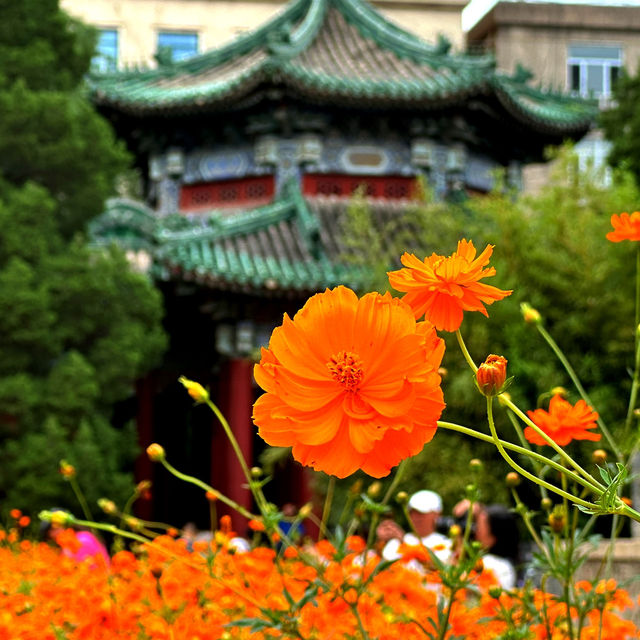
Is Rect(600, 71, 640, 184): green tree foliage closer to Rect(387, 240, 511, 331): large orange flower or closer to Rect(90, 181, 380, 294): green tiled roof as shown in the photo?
Rect(90, 181, 380, 294): green tiled roof

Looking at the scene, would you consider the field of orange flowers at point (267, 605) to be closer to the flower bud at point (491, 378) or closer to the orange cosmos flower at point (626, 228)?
the orange cosmos flower at point (626, 228)

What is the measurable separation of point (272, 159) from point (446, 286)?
1043cm

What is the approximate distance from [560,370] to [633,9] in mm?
19204

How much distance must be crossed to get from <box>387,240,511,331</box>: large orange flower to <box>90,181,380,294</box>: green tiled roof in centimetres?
760

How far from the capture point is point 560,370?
7527mm

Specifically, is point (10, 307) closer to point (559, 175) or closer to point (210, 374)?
point (210, 374)

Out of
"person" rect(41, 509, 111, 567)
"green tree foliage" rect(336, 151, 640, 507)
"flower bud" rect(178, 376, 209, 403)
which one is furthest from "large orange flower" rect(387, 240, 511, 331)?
"green tree foliage" rect(336, 151, 640, 507)

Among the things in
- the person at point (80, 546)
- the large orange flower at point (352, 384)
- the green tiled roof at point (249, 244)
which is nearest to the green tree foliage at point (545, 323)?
the green tiled roof at point (249, 244)

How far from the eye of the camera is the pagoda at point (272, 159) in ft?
33.6

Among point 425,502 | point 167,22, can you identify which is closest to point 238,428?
point 425,502

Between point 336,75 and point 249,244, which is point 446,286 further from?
point 336,75

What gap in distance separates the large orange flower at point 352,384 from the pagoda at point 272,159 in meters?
8.30

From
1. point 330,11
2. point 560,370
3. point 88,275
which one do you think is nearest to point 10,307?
point 88,275

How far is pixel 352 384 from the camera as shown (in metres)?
1.13
